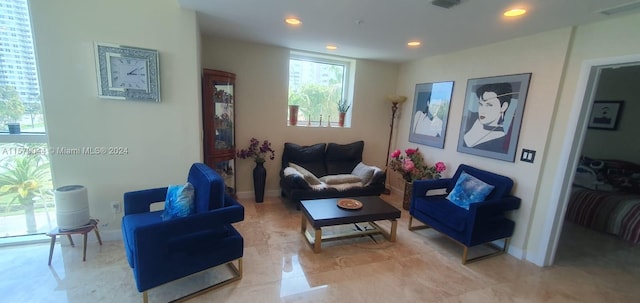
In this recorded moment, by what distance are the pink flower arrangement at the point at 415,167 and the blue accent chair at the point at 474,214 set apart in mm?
513

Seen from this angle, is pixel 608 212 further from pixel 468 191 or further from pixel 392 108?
pixel 392 108

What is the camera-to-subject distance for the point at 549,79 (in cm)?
241

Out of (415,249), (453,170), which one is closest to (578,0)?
(453,170)

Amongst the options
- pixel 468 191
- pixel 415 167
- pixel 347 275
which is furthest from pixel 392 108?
pixel 347 275

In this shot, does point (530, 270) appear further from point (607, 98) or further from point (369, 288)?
point (607, 98)

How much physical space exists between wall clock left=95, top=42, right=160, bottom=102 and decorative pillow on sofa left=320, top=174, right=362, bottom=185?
7.79 feet

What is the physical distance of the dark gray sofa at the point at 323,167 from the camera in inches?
135

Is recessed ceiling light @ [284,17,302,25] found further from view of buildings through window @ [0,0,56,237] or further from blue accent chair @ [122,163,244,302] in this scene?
view of buildings through window @ [0,0,56,237]

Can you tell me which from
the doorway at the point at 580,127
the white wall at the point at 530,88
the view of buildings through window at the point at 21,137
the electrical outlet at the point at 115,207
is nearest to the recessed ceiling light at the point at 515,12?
the white wall at the point at 530,88

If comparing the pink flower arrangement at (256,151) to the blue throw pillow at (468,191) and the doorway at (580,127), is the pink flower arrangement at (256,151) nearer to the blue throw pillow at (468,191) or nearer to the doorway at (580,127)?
the blue throw pillow at (468,191)

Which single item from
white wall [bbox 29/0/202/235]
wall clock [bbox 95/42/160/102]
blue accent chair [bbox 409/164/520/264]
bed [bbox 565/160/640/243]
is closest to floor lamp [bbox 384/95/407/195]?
blue accent chair [bbox 409/164/520/264]

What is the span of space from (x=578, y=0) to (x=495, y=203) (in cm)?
175

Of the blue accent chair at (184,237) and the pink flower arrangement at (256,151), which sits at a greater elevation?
the pink flower arrangement at (256,151)

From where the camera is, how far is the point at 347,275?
219cm
